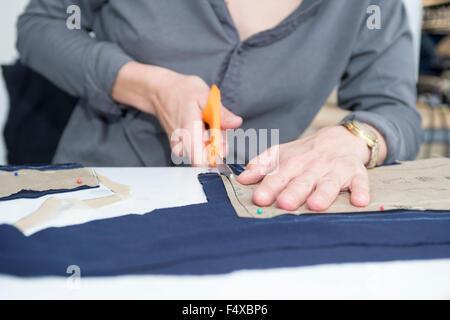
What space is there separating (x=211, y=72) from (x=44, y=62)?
13.3 inches

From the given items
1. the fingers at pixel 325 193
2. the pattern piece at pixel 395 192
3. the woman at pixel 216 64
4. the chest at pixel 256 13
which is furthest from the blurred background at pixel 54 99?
the fingers at pixel 325 193

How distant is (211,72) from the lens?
72 cm

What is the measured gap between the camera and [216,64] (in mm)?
717

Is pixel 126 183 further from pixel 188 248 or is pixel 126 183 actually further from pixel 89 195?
pixel 188 248

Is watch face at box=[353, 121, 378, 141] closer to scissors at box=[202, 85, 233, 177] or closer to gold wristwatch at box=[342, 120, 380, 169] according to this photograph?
gold wristwatch at box=[342, 120, 380, 169]

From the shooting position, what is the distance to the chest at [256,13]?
0.74 metres

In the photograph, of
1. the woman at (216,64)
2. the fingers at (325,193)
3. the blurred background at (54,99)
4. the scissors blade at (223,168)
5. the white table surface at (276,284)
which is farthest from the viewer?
the blurred background at (54,99)

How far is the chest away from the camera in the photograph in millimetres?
737

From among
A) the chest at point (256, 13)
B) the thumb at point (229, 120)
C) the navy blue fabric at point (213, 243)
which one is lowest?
the navy blue fabric at point (213, 243)

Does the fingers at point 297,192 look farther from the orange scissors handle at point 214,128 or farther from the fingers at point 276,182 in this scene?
the orange scissors handle at point 214,128

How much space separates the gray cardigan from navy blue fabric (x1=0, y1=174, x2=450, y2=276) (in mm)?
330

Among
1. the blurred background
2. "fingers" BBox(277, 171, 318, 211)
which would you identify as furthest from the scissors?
the blurred background
